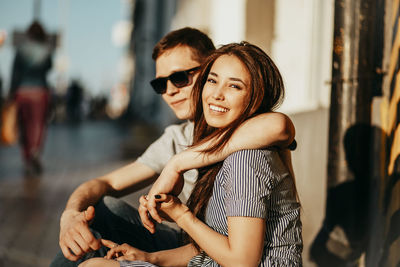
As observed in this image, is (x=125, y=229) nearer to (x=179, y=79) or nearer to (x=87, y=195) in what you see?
(x=87, y=195)

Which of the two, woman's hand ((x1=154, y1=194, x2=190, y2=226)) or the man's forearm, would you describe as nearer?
woman's hand ((x1=154, y1=194, x2=190, y2=226))

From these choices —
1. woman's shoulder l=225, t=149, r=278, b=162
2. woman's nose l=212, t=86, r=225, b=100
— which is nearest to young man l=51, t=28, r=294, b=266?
woman's nose l=212, t=86, r=225, b=100

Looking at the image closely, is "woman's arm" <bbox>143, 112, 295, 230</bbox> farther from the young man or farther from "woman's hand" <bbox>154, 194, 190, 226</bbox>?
the young man

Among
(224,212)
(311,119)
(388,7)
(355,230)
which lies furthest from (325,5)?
(224,212)

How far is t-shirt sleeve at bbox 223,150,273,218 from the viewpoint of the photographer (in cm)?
161

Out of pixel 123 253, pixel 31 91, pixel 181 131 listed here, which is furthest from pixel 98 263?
pixel 31 91

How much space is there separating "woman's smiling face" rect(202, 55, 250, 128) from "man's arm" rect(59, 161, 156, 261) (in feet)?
2.34

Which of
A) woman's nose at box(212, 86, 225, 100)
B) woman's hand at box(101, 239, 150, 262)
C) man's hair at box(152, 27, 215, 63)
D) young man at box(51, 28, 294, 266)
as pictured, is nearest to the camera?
woman's nose at box(212, 86, 225, 100)

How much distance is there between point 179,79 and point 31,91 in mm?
5844

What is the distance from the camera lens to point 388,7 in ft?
9.01

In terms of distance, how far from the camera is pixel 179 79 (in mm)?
2645

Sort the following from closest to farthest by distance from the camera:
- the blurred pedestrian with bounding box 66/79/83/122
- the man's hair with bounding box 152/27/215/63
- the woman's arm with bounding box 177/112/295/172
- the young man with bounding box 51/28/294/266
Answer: the woman's arm with bounding box 177/112/295/172 < the young man with bounding box 51/28/294/266 < the man's hair with bounding box 152/27/215/63 < the blurred pedestrian with bounding box 66/79/83/122

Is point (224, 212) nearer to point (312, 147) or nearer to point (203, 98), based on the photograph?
point (203, 98)

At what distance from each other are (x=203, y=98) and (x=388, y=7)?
1461mm
